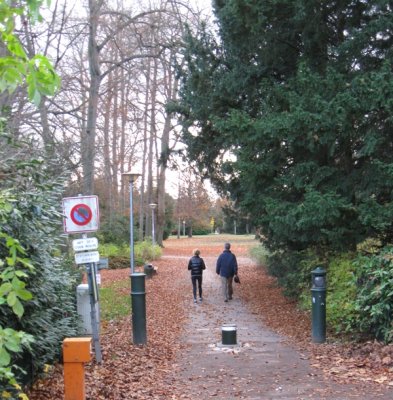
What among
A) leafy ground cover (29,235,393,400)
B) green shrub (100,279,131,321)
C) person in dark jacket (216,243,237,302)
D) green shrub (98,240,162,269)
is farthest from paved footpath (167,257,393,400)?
green shrub (98,240,162,269)

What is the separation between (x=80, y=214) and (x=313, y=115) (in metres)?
4.78

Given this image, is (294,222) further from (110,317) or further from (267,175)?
(110,317)

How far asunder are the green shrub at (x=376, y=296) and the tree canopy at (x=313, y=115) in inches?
60.4

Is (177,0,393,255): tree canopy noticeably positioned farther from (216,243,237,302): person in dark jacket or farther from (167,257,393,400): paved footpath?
(167,257,393,400): paved footpath

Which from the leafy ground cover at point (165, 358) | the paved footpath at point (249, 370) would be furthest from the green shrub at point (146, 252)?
the paved footpath at point (249, 370)

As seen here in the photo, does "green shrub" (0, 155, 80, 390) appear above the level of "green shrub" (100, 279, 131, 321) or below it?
above

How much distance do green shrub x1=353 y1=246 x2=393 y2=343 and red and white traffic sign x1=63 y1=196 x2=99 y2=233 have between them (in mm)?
4308

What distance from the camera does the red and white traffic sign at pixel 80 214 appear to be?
823 centimetres

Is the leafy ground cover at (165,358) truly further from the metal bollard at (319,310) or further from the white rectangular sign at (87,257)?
the white rectangular sign at (87,257)

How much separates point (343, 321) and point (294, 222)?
249 cm

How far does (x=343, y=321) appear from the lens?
938 cm

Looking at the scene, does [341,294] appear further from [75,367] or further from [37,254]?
[37,254]

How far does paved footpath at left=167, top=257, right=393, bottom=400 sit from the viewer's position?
21.0 ft

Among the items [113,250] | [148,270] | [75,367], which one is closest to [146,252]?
[113,250]
